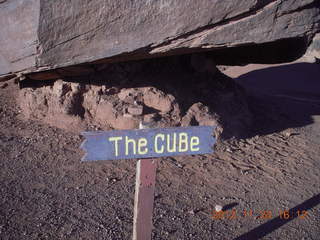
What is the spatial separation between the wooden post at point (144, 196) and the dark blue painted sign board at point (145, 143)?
0.09 meters

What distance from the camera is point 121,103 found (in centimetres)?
440

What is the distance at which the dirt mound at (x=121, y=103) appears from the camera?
437 centimetres

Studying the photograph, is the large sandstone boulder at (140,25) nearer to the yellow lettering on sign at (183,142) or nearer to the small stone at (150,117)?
the small stone at (150,117)

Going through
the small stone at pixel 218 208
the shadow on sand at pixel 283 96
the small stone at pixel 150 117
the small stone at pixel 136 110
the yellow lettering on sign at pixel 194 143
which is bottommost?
the small stone at pixel 218 208

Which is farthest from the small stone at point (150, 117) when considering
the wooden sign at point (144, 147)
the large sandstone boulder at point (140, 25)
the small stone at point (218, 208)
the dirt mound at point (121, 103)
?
the wooden sign at point (144, 147)

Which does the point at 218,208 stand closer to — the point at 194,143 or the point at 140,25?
the point at 194,143

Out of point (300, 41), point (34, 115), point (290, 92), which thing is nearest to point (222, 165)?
point (300, 41)

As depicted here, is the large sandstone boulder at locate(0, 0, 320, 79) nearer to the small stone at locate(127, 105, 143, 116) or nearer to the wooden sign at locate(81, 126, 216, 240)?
the small stone at locate(127, 105, 143, 116)

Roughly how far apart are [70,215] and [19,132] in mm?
1838
